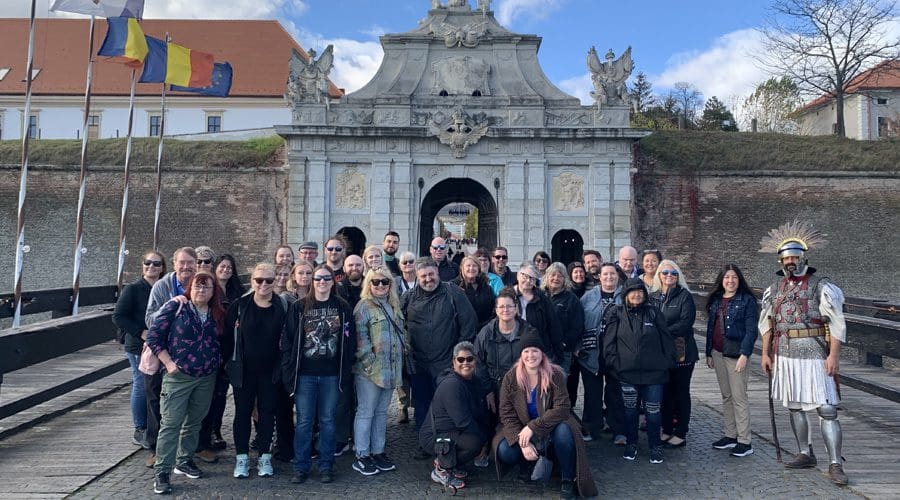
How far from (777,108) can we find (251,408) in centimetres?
4921

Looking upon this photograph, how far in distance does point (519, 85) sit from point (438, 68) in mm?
2560

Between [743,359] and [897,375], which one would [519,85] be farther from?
[743,359]

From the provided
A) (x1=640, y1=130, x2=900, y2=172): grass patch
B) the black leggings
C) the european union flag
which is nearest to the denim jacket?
the black leggings

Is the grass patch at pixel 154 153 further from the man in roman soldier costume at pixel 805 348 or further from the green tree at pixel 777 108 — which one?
the green tree at pixel 777 108

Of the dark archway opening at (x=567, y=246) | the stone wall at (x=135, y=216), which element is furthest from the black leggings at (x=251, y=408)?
the stone wall at (x=135, y=216)

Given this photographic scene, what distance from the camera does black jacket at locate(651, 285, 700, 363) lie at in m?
6.75

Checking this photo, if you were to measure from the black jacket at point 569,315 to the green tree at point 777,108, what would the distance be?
4400 cm

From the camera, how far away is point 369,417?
602cm

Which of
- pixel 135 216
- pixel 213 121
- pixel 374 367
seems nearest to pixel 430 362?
pixel 374 367

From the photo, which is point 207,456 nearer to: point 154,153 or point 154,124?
point 154,153

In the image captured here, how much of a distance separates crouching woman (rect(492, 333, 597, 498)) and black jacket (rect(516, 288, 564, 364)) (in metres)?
0.78

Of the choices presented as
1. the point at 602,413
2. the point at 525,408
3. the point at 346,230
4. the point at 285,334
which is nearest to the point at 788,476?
the point at 602,413

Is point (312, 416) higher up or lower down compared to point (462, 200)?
lower down

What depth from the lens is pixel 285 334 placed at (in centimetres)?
573
